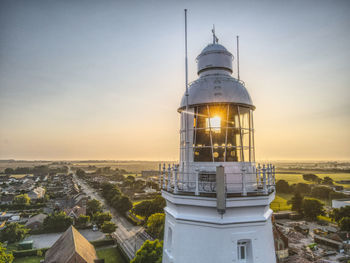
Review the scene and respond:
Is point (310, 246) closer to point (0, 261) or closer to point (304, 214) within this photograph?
point (304, 214)

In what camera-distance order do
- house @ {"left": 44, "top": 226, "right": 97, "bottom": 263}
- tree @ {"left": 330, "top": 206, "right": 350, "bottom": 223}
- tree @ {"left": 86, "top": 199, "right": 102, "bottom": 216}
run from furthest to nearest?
1. tree @ {"left": 86, "top": 199, "right": 102, "bottom": 216}
2. tree @ {"left": 330, "top": 206, "right": 350, "bottom": 223}
3. house @ {"left": 44, "top": 226, "right": 97, "bottom": 263}

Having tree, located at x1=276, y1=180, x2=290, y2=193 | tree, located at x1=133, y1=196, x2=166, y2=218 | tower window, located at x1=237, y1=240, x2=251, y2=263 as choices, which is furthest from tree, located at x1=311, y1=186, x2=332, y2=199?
tower window, located at x1=237, y1=240, x2=251, y2=263

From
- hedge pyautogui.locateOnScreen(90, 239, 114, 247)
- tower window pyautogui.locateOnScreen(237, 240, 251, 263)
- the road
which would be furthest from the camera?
hedge pyautogui.locateOnScreen(90, 239, 114, 247)

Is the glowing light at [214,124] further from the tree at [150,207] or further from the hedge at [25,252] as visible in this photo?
the tree at [150,207]

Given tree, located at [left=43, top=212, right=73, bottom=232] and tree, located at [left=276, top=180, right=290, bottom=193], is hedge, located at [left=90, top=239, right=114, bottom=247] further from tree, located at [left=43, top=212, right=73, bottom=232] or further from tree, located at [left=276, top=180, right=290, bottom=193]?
tree, located at [left=276, top=180, right=290, bottom=193]

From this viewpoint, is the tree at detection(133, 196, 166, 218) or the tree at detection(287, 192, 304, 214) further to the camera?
the tree at detection(287, 192, 304, 214)

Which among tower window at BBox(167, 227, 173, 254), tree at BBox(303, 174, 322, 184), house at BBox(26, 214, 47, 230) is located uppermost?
tower window at BBox(167, 227, 173, 254)
